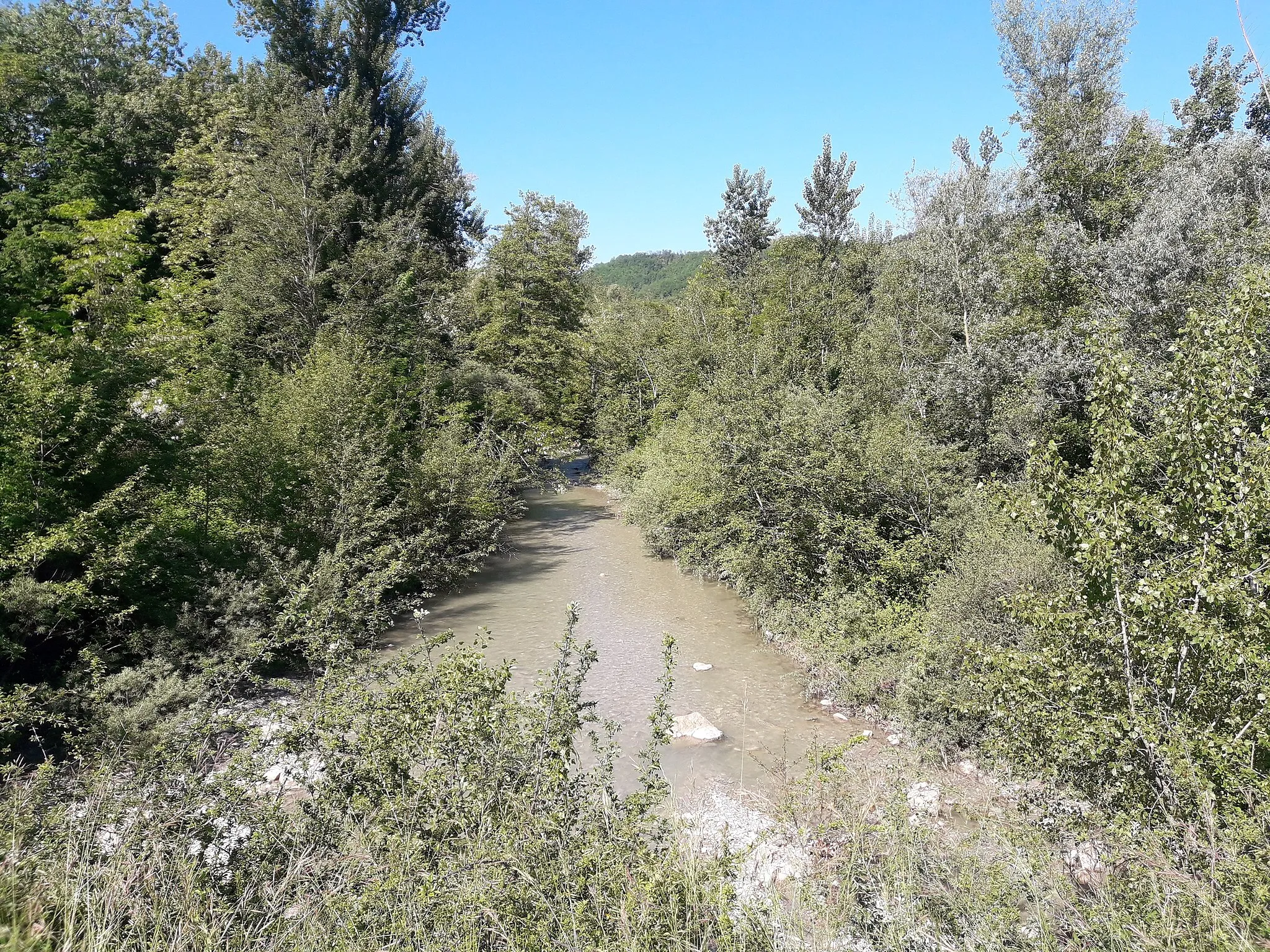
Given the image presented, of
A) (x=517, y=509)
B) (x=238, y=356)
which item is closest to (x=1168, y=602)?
(x=238, y=356)

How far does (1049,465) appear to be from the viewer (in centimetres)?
597

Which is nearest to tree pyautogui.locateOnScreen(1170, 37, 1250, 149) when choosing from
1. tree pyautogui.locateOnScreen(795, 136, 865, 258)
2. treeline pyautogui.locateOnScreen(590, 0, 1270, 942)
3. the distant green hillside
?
treeline pyautogui.locateOnScreen(590, 0, 1270, 942)

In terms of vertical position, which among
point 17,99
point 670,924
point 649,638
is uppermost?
point 17,99

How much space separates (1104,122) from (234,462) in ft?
60.0

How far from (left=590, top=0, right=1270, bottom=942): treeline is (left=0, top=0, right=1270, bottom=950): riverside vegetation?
7 centimetres

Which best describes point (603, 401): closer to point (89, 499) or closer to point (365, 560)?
point (365, 560)

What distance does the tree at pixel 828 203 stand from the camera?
94.0 feet

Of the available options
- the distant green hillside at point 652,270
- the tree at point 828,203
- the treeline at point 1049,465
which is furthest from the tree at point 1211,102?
the distant green hillside at point 652,270

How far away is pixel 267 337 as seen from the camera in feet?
60.4

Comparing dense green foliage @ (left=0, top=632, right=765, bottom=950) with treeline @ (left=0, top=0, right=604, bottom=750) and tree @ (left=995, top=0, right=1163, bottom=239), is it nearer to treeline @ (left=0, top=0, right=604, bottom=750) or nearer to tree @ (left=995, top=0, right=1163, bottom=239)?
treeline @ (left=0, top=0, right=604, bottom=750)

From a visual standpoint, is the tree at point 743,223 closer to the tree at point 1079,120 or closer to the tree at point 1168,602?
the tree at point 1079,120

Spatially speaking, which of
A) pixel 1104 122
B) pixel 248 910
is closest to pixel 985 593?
pixel 248 910

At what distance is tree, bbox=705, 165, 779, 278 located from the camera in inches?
1356

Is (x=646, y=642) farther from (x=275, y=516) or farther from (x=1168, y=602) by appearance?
(x=1168, y=602)
